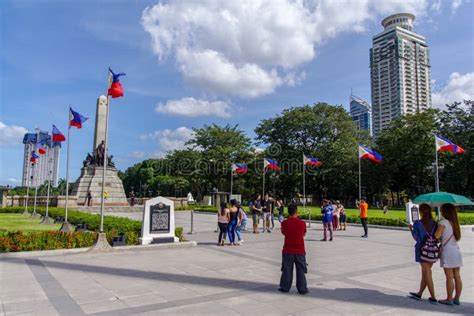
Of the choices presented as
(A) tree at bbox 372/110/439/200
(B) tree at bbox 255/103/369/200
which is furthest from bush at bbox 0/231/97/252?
(A) tree at bbox 372/110/439/200

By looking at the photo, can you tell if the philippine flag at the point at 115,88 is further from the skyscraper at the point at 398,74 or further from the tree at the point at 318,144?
the skyscraper at the point at 398,74

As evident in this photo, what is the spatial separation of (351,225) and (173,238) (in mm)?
13597

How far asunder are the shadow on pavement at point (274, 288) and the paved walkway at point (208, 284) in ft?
0.06

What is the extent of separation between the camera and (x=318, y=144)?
52.3 metres

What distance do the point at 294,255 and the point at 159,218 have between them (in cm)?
699

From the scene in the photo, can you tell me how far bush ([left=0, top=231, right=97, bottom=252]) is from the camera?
33.7ft

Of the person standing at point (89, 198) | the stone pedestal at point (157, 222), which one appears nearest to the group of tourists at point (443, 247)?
the stone pedestal at point (157, 222)

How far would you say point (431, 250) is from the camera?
590 centimetres

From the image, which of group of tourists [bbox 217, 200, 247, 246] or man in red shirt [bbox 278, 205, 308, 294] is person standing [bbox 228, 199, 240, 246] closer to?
group of tourists [bbox 217, 200, 247, 246]

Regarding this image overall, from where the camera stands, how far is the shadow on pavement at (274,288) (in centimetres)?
580

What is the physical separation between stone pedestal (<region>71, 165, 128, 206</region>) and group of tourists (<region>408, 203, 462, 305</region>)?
35231mm

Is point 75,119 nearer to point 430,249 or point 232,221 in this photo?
point 232,221

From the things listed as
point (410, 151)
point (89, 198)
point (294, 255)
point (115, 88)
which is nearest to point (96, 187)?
point (89, 198)

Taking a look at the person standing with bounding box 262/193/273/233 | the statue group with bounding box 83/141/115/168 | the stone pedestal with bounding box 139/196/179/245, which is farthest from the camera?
the statue group with bounding box 83/141/115/168
